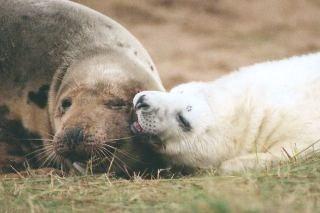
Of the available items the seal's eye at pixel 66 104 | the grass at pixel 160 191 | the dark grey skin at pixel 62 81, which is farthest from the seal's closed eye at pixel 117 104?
the grass at pixel 160 191

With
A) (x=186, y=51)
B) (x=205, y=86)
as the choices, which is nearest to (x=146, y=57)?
(x=205, y=86)

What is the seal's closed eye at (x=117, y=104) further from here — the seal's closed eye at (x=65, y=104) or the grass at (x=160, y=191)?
the grass at (x=160, y=191)

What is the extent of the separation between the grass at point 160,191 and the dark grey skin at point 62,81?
0.42 meters

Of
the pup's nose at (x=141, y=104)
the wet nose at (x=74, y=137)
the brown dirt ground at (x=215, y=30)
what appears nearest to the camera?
the wet nose at (x=74, y=137)

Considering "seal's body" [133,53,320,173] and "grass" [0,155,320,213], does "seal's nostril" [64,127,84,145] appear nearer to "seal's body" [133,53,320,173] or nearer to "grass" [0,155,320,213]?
"grass" [0,155,320,213]

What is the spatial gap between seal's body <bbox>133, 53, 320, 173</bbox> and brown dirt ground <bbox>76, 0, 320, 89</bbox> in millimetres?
4123

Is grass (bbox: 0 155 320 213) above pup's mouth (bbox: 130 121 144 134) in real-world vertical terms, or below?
below

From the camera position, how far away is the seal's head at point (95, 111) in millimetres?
5445

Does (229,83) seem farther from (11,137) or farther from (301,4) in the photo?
(301,4)

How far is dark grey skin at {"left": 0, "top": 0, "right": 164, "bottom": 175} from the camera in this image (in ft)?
18.6

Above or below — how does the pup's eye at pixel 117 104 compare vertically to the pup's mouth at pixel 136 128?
above

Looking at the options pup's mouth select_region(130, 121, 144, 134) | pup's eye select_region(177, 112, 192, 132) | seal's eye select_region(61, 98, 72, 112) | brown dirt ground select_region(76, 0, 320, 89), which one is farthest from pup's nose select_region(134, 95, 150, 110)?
brown dirt ground select_region(76, 0, 320, 89)

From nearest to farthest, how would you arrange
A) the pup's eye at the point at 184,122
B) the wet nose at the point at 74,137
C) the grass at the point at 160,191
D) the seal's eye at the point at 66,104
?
the grass at the point at 160,191, the wet nose at the point at 74,137, the pup's eye at the point at 184,122, the seal's eye at the point at 66,104

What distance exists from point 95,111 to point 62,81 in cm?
68
